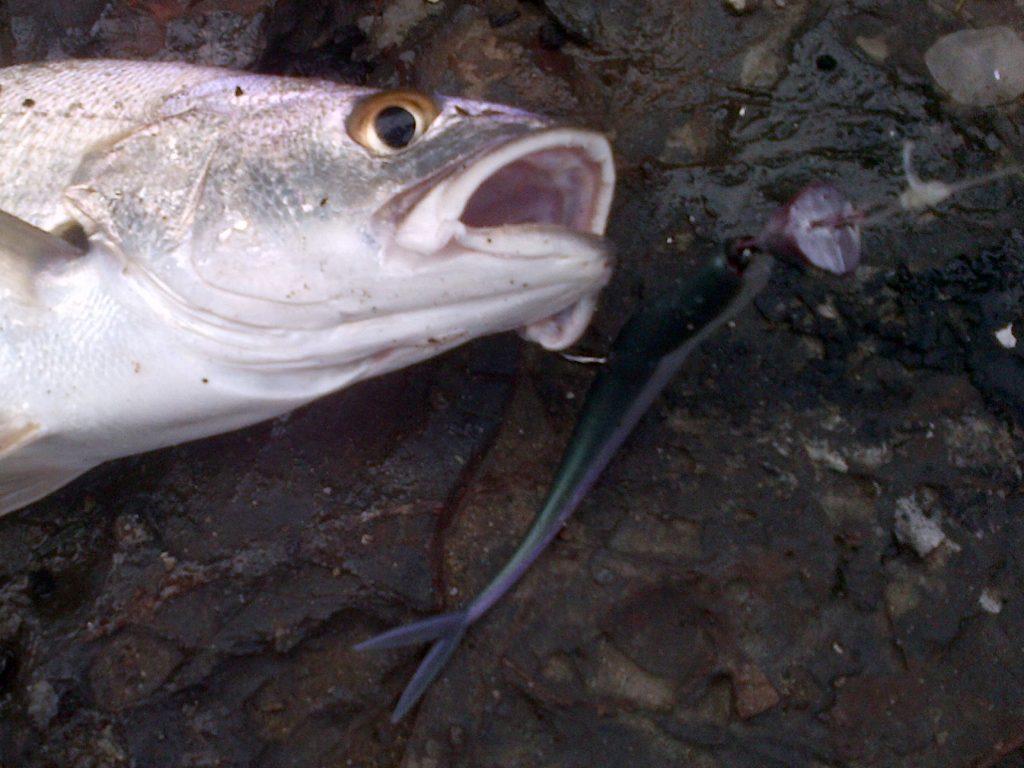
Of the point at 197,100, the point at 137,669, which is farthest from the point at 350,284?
the point at 137,669

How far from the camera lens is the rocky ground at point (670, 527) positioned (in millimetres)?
2291

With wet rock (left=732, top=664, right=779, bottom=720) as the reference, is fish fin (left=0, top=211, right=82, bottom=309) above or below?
above

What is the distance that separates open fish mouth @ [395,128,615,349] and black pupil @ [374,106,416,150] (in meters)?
0.15

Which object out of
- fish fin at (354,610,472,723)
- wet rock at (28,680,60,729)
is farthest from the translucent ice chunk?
wet rock at (28,680,60,729)

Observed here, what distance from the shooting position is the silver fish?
6.11 ft

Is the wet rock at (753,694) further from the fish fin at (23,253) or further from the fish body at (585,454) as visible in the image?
the fish fin at (23,253)

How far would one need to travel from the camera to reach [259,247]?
1.91 metres

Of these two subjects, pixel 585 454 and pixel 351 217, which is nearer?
pixel 351 217

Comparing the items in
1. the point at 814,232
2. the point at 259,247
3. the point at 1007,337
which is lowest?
the point at 1007,337

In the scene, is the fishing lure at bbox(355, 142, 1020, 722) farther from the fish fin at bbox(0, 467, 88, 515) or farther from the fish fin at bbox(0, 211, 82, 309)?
the fish fin at bbox(0, 211, 82, 309)

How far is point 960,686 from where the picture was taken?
2.31 meters

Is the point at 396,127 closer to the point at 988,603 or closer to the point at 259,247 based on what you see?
the point at 259,247

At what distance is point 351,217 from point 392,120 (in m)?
0.25

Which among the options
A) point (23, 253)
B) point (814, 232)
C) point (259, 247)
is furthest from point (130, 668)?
point (814, 232)
